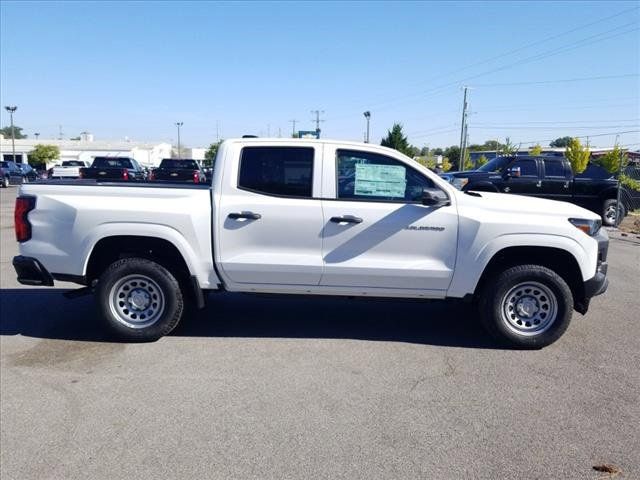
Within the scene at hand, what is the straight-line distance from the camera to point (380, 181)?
5406 millimetres

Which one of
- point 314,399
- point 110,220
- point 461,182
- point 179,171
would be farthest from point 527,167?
point 179,171

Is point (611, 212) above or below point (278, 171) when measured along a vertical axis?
below

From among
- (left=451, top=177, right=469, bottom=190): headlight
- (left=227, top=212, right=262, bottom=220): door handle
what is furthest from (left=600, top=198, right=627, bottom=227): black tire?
(left=227, top=212, right=262, bottom=220): door handle

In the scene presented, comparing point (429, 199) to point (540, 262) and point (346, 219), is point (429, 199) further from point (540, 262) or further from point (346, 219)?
point (540, 262)

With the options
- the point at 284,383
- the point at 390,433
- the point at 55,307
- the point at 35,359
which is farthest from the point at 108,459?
the point at 55,307

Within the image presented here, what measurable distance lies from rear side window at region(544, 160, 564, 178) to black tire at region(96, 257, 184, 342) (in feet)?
44.0

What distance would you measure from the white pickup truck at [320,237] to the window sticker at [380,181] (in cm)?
Result: 1

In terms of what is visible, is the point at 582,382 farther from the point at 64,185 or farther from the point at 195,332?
the point at 64,185

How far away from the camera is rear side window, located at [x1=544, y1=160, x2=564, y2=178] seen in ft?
52.6

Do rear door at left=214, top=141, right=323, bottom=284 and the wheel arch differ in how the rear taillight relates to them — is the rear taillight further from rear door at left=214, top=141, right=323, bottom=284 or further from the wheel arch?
the wheel arch

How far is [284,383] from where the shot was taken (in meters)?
4.55

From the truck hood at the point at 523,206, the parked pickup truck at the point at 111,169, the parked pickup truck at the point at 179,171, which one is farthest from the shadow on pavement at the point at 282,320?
the parked pickup truck at the point at 179,171

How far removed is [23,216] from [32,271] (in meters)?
0.55

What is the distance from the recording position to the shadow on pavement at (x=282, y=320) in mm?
5789
